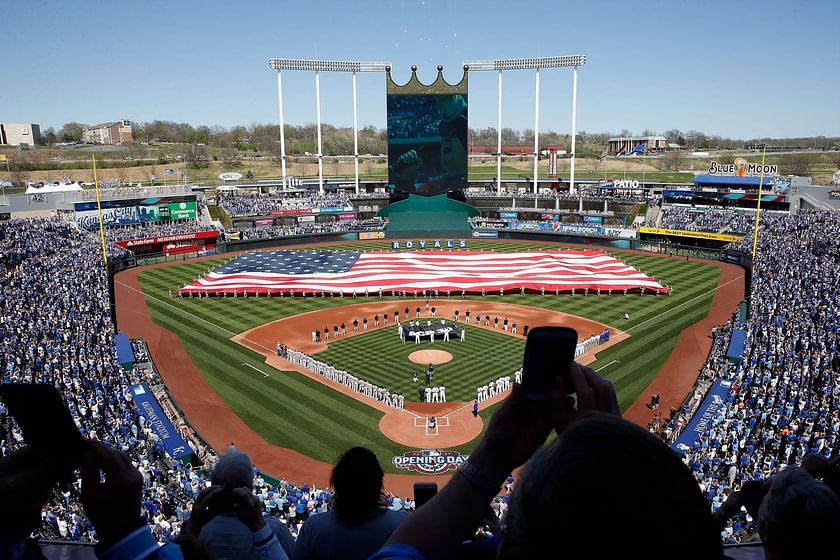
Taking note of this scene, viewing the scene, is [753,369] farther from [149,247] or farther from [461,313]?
[149,247]

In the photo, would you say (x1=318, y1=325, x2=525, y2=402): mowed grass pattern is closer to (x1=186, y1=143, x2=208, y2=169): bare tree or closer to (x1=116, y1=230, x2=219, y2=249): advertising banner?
(x1=116, y1=230, x2=219, y2=249): advertising banner

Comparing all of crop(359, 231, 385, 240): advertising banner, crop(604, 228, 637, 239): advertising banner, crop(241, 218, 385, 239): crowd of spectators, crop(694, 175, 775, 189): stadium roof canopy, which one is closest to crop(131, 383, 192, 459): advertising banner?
crop(241, 218, 385, 239): crowd of spectators

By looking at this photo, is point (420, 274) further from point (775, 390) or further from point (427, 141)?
point (427, 141)

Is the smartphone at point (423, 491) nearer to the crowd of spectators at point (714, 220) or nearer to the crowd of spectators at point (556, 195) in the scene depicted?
the crowd of spectators at point (714, 220)

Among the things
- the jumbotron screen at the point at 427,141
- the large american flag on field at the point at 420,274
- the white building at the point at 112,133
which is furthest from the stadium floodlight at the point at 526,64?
the white building at the point at 112,133

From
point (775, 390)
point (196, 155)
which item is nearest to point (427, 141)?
point (775, 390)

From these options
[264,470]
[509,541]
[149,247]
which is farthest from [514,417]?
[149,247]
